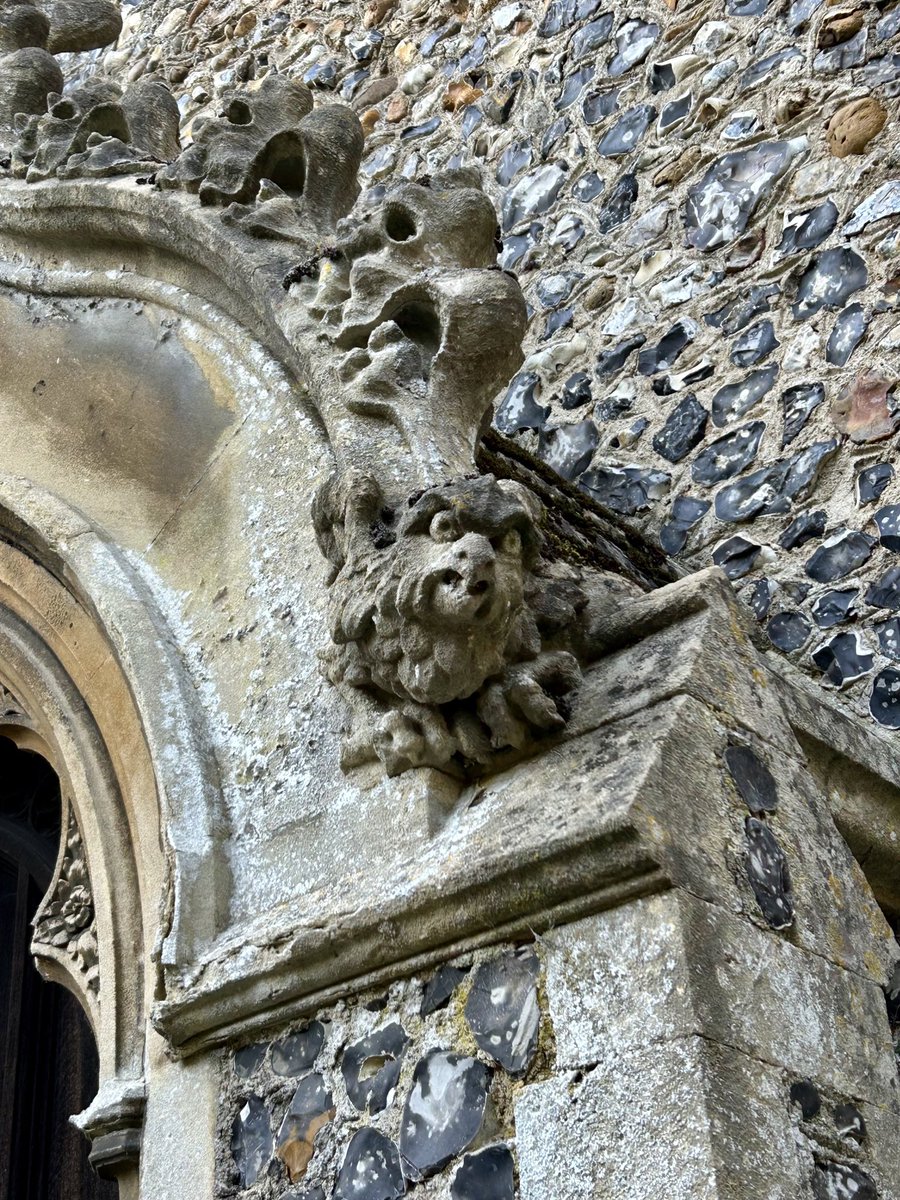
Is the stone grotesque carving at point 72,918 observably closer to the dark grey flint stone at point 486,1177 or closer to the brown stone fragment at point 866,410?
the dark grey flint stone at point 486,1177

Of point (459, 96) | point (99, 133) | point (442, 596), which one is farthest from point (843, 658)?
point (459, 96)

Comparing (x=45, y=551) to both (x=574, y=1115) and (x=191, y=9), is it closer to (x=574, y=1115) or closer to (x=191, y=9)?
(x=574, y=1115)

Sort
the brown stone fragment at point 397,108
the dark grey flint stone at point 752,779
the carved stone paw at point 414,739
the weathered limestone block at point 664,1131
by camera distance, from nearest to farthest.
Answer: the weathered limestone block at point 664,1131 → the dark grey flint stone at point 752,779 → the carved stone paw at point 414,739 → the brown stone fragment at point 397,108

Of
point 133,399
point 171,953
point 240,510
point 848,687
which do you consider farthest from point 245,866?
point 848,687


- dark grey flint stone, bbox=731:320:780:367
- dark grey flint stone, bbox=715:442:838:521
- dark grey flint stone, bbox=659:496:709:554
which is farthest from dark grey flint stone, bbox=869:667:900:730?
dark grey flint stone, bbox=731:320:780:367

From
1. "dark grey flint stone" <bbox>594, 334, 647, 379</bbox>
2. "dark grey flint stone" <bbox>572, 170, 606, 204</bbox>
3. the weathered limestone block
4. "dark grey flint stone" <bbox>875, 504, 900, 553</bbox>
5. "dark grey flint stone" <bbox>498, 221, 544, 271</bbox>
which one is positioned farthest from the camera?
"dark grey flint stone" <bbox>498, 221, 544, 271</bbox>

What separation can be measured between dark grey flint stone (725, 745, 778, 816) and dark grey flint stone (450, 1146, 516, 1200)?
1.64 feet

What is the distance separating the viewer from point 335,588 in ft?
6.06

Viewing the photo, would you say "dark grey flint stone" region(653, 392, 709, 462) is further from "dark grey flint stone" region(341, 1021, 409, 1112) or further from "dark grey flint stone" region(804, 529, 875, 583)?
"dark grey flint stone" region(341, 1021, 409, 1112)

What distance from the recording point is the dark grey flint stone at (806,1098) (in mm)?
1355

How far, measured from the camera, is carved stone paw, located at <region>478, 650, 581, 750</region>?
1.66 metres

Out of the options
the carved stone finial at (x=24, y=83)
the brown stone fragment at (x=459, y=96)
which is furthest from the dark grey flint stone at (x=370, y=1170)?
Answer: the brown stone fragment at (x=459, y=96)

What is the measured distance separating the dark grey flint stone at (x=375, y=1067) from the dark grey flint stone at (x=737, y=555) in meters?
1.67

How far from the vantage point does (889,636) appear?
2.66 metres
